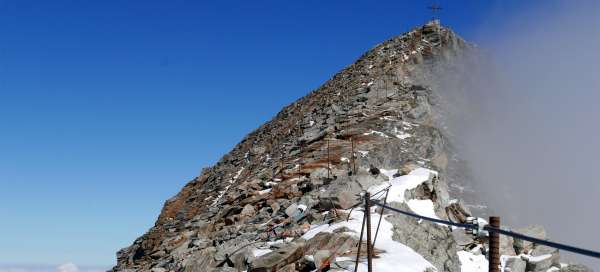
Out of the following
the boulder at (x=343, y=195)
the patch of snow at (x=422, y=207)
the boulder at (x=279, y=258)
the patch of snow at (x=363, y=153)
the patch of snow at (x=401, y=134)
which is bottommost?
the boulder at (x=279, y=258)

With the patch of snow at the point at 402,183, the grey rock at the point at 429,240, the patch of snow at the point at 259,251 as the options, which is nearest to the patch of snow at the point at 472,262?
the grey rock at the point at 429,240

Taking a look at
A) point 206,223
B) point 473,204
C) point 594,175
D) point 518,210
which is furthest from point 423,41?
point 206,223

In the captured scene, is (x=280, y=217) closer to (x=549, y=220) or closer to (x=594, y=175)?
(x=549, y=220)

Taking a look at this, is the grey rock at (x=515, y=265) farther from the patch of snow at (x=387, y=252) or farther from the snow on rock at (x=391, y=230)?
the patch of snow at (x=387, y=252)

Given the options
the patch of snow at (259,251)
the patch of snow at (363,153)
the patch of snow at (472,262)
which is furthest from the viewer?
the patch of snow at (363,153)

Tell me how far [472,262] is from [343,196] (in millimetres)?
5903

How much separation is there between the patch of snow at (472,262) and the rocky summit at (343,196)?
59 millimetres

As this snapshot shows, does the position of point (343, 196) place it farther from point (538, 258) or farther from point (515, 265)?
point (538, 258)

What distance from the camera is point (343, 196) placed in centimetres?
2425

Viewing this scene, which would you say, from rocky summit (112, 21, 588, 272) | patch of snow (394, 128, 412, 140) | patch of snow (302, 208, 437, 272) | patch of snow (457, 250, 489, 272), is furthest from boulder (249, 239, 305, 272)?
patch of snow (394, 128, 412, 140)

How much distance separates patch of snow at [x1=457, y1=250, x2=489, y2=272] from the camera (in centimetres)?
2198

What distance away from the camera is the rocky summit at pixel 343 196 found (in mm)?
20250

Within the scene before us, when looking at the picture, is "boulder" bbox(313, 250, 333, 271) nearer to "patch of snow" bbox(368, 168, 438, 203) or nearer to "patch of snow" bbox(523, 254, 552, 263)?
"patch of snow" bbox(368, 168, 438, 203)

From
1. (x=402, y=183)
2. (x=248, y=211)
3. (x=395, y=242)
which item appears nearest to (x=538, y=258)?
(x=402, y=183)
